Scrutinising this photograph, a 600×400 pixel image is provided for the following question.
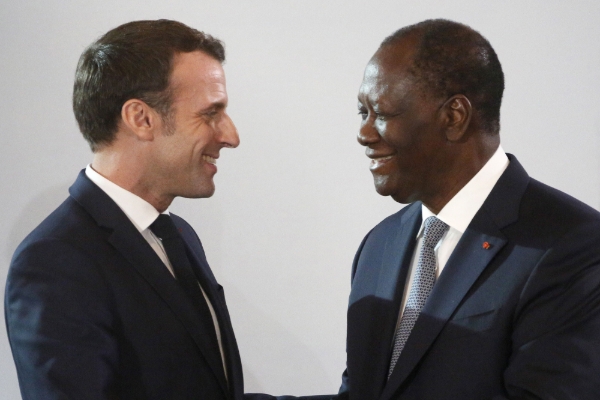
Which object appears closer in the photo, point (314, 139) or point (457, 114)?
point (457, 114)

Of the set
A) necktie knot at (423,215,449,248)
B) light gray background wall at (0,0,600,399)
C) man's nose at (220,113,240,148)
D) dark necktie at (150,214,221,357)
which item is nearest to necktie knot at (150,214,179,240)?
dark necktie at (150,214,221,357)

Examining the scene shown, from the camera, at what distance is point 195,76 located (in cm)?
183

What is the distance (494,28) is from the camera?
2959 mm

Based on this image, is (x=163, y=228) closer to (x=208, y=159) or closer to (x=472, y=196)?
(x=208, y=159)

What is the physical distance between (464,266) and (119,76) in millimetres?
849

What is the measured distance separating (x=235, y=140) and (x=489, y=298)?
0.71 meters

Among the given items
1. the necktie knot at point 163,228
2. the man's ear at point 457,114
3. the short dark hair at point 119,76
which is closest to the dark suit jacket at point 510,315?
the man's ear at point 457,114

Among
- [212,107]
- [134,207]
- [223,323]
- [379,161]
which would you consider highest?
[212,107]

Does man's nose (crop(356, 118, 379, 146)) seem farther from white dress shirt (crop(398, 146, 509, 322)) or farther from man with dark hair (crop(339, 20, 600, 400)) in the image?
white dress shirt (crop(398, 146, 509, 322))

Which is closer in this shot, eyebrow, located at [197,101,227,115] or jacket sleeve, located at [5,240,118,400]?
jacket sleeve, located at [5,240,118,400]

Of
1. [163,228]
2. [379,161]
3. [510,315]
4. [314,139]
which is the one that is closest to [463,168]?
[379,161]

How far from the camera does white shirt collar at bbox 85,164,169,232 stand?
5.72 feet

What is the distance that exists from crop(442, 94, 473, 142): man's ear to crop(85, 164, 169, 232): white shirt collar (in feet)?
2.25

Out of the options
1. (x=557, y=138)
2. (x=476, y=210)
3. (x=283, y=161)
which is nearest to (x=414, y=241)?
(x=476, y=210)
